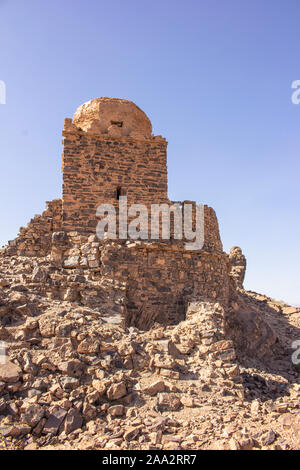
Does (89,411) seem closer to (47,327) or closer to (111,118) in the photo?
(47,327)

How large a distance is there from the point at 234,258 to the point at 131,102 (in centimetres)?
1080

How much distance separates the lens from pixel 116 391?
5.52 metres

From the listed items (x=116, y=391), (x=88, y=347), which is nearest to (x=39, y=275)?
(x=88, y=347)

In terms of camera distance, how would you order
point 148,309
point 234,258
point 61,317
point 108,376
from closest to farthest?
point 108,376, point 61,317, point 148,309, point 234,258

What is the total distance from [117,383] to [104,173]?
6.54 metres

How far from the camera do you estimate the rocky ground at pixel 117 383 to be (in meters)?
4.82

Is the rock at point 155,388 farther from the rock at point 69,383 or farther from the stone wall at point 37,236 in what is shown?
the stone wall at point 37,236

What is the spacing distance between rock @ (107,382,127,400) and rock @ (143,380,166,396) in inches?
14.4

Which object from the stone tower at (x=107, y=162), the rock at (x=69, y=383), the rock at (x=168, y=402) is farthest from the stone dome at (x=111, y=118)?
the rock at (x=168, y=402)

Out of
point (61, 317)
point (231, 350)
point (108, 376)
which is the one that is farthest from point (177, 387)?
point (61, 317)

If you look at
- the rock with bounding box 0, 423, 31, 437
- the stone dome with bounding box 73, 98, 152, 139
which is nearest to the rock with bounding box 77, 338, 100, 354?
the rock with bounding box 0, 423, 31, 437

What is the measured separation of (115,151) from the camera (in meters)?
10.8

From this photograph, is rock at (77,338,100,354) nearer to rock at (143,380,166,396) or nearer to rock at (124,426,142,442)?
rock at (143,380,166,396)
